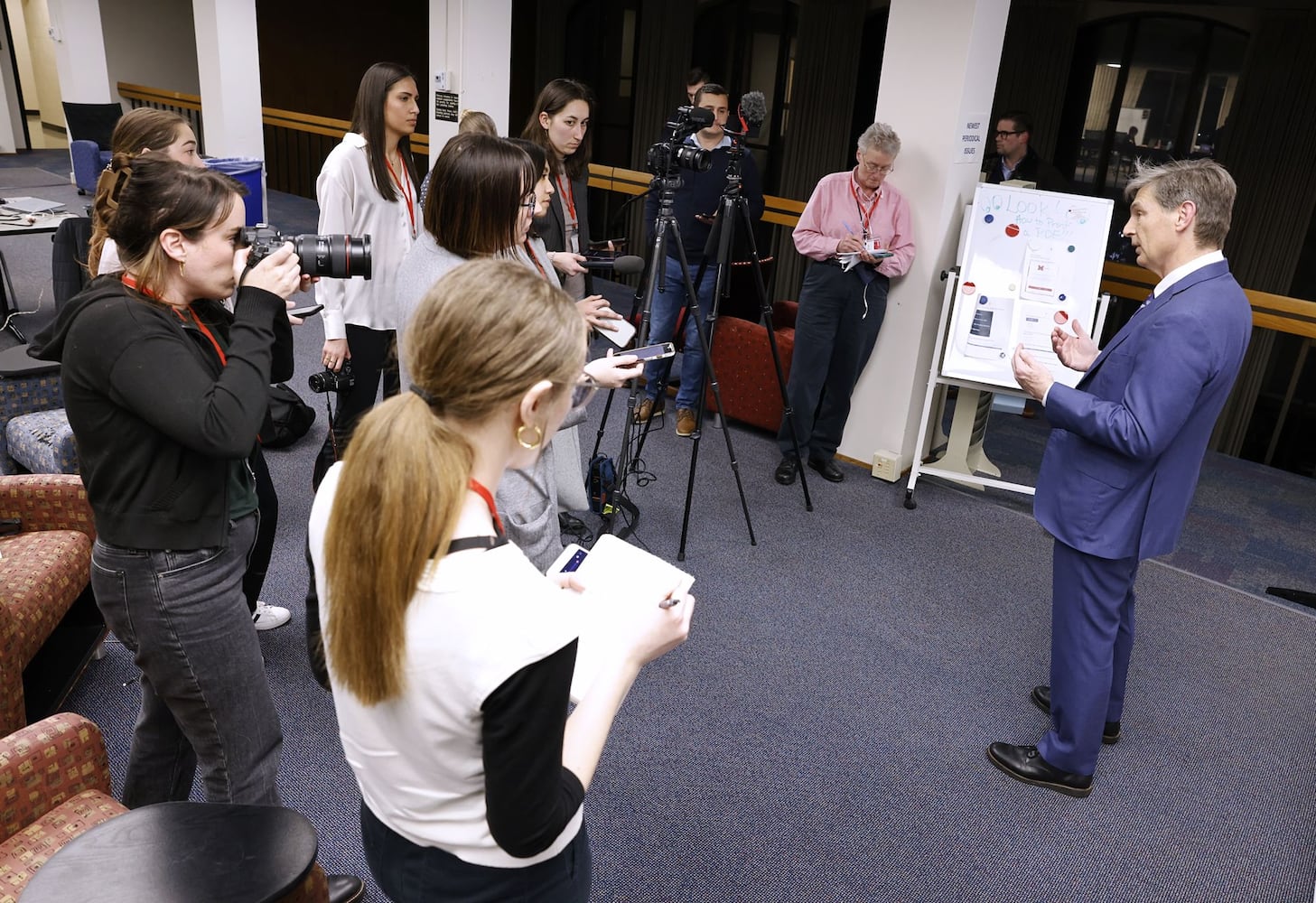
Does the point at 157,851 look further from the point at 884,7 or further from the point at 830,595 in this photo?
the point at 884,7

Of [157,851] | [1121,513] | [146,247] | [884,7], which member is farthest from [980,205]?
[884,7]

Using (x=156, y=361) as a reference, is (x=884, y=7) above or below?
above

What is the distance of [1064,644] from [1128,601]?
25 cm

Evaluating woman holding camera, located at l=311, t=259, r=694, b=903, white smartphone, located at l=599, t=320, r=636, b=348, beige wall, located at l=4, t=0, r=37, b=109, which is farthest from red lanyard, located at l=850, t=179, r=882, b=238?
beige wall, located at l=4, t=0, r=37, b=109

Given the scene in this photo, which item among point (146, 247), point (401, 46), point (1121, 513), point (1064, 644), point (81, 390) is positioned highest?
point (401, 46)

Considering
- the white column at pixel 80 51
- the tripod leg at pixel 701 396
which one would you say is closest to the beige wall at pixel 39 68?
the white column at pixel 80 51

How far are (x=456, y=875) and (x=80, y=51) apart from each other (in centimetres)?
1102

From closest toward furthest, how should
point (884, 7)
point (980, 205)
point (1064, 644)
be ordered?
1. point (1064, 644)
2. point (980, 205)
3. point (884, 7)

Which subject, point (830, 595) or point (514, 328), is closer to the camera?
point (514, 328)

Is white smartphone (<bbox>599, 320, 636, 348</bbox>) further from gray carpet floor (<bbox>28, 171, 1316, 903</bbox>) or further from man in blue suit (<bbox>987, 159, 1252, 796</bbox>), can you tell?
gray carpet floor (<bbox>28, 171, 1316, 903</bbox>)

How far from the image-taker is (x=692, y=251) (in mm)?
4730

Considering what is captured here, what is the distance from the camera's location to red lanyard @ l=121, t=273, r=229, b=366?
1631mm

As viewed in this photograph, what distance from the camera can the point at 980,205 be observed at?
156 inches

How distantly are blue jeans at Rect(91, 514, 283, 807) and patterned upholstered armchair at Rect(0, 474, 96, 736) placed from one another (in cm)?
50
